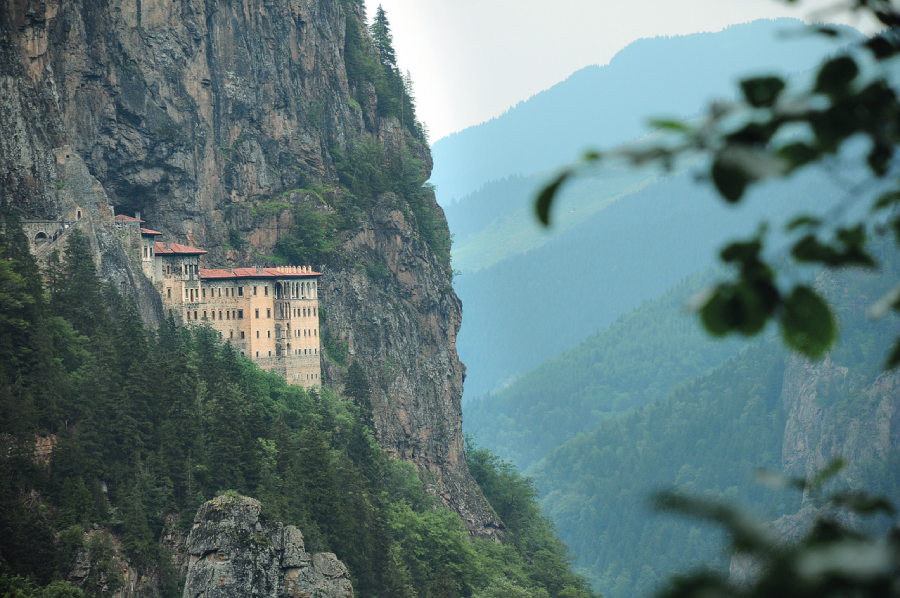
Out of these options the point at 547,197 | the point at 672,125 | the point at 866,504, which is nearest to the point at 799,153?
the point at 672,125

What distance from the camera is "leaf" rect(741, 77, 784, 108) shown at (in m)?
3.45

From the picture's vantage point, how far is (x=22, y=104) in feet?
241

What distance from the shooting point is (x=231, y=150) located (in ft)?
316

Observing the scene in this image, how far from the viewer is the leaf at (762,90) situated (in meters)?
3.45

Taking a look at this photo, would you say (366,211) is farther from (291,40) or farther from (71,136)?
(71,136)

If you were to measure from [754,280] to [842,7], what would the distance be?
115 cm

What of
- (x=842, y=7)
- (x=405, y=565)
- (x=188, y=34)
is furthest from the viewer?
(x=188, y=34)

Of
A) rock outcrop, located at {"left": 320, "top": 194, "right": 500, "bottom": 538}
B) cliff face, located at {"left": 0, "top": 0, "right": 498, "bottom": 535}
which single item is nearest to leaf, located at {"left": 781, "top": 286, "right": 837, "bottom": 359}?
cliff face, located at {"left": 0, "top": 0, "right": 498, "bottom": 535}

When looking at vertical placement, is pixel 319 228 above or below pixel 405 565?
above

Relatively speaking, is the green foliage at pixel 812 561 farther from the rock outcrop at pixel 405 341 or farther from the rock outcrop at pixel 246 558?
the rock outcrop at pixel 405 341

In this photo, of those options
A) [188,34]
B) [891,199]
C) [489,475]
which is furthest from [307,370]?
[891,199]

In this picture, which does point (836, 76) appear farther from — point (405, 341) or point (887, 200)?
point (405, 341)

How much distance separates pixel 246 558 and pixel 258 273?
112 ft

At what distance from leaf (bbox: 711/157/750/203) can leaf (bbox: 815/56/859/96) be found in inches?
21.9
